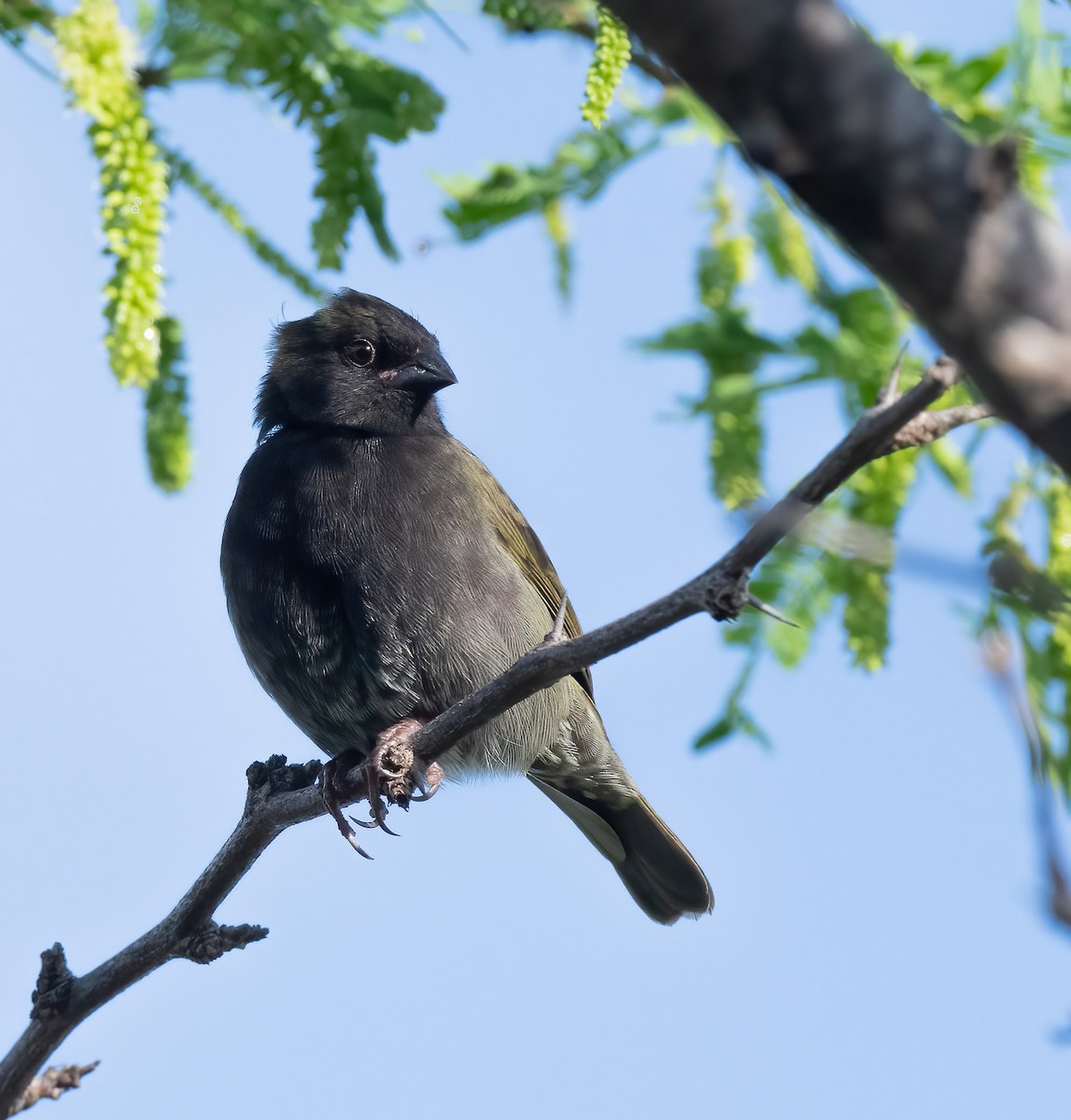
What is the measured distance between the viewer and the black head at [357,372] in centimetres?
623

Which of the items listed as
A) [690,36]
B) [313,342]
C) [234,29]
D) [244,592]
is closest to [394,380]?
[313,342]

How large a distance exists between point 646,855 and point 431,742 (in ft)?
9.44

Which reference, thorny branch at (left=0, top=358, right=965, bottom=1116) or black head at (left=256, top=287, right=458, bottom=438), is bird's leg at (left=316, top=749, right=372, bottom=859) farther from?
black head at (left=256, top=287, right=458, bottom=438)

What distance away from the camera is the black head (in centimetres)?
623

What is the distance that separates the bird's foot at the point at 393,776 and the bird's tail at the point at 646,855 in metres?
1.41

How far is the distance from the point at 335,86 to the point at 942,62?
205 cm

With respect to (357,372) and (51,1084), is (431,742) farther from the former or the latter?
(357,372)

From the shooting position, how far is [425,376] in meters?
6.28

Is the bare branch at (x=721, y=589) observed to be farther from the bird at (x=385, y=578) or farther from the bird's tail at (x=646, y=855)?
the bird's tail at (x=646, y=855)

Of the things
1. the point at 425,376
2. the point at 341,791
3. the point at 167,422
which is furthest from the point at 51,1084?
the point at 425,376

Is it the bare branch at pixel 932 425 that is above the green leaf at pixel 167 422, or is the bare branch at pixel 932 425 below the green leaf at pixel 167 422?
below

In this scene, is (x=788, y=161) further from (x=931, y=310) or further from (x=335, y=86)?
(x=335, y=86)

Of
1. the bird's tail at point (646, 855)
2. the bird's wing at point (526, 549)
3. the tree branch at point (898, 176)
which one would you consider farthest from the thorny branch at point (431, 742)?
the bird's tail at point (646, 855)

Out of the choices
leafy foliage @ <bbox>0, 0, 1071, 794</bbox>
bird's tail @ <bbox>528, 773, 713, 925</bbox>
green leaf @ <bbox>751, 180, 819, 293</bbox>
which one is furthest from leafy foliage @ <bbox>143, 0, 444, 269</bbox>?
bird's tail @ <bbox>528, 773, 713, 925</bbox>
